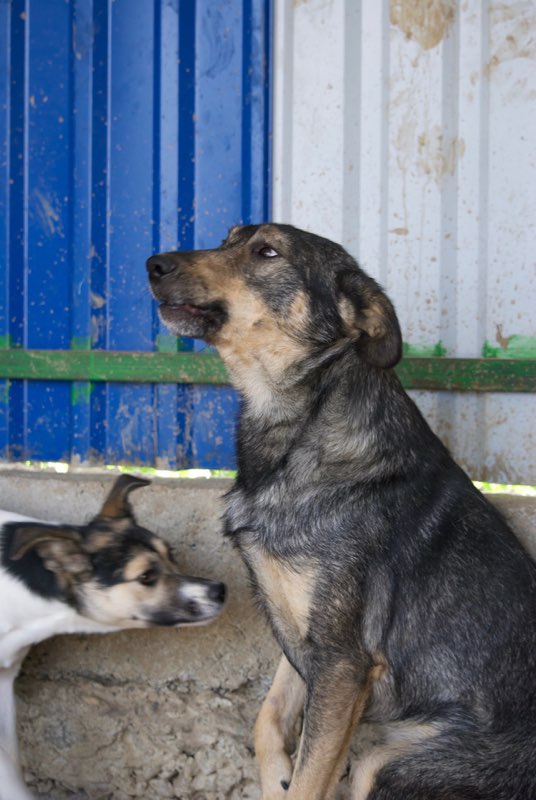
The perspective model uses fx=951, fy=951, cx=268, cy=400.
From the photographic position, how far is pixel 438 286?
4605mm

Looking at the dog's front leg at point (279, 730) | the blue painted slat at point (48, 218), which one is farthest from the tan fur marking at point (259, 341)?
the blue painted slat at point (48, 218)

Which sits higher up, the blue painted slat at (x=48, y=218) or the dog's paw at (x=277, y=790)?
the blue painted slat at (x=48, y=218)

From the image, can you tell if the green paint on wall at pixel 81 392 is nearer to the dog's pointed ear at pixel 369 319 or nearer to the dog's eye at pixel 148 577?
the dog's eye at pixel 148 577

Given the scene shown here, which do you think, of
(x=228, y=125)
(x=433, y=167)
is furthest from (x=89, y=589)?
→ (x=433, y=167)

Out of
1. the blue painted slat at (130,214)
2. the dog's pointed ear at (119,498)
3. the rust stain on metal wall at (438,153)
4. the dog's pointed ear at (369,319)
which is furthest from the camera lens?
the blue painted slat at (130,214)

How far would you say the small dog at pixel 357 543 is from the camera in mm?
3148

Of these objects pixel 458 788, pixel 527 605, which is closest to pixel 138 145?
pixel 527 605

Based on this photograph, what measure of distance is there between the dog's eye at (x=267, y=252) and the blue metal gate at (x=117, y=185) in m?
1.24

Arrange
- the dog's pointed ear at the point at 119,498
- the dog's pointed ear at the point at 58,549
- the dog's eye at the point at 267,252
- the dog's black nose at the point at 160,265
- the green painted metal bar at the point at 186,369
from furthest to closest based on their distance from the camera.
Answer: the green painted metal bar at the point at 186,369 → the dog's pointed ear at the point at 119,498 → the dog's pointed ear at the point at 58,549 → the dog's eye at the point at 267,252 → the dog's black nose at the point at 160,265

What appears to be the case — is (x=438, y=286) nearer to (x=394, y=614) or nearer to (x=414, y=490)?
(x=414, y=490)

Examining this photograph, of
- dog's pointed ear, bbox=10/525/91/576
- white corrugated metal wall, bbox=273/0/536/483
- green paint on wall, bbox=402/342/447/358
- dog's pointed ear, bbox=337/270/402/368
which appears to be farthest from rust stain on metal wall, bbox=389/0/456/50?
dog's pointed ear, bbox=10/525/91/576

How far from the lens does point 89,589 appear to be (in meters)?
3.96

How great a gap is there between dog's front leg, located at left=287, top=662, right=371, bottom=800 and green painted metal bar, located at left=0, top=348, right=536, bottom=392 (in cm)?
176

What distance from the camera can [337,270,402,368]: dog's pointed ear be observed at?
3.25m
